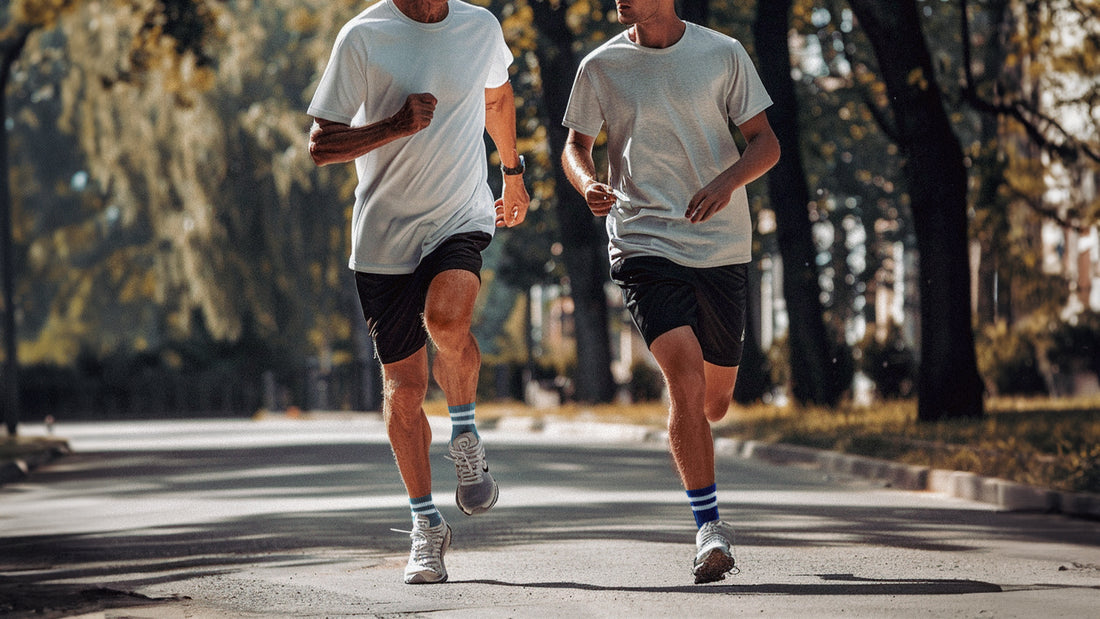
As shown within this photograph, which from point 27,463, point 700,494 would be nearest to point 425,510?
point 700,494

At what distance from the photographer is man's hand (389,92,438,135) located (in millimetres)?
6039

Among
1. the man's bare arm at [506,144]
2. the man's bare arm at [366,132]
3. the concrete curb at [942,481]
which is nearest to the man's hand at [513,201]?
the man's bare arm at [506,144]

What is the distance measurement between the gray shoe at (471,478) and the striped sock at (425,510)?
0.12 m

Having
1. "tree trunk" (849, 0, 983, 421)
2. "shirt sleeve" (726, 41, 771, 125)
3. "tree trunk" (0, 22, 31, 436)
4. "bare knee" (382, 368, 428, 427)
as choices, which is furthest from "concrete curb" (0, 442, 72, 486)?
"shirt sleeve" (726, 41, 771, 125)

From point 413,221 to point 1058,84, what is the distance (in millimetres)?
13902

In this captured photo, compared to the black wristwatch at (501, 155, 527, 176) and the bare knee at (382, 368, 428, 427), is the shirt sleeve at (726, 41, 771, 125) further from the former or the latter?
the bare knee at (382, 368, 428, 427)

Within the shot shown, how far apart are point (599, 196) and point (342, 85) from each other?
3.30ft

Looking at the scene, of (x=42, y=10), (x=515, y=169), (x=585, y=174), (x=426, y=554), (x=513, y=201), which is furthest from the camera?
(x=42, y=10)

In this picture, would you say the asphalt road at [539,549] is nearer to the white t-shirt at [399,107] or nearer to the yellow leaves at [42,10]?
the white t-shirt at [399,107]

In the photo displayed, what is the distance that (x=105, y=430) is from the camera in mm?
32969

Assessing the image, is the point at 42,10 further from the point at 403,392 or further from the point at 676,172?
the point at 676,172

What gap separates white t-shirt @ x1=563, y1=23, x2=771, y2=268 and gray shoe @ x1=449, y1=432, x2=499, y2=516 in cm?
96

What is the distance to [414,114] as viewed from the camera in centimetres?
604

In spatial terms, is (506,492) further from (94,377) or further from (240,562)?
(94,377)
